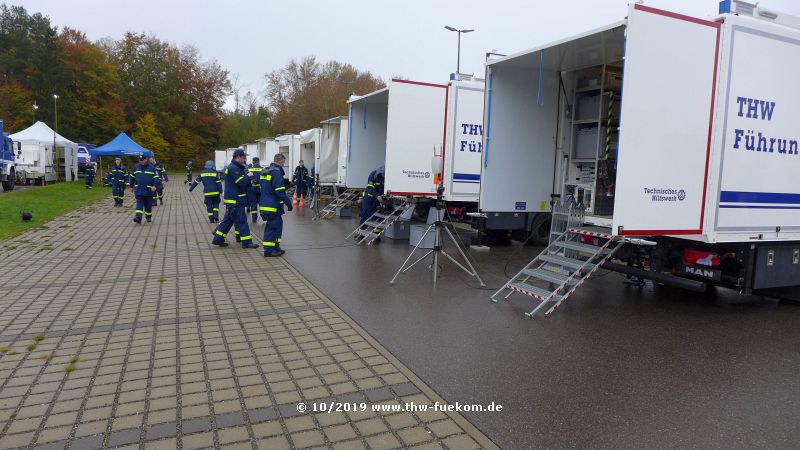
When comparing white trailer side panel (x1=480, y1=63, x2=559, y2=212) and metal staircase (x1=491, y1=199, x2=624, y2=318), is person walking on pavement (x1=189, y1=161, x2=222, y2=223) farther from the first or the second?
metal staircase (x1=491, y1=199, x2=624, y2=318)

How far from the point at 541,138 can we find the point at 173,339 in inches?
242

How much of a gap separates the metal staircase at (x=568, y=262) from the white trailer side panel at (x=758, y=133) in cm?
116

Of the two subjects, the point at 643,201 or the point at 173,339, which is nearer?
the point at 173,339

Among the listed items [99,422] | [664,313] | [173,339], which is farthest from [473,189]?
[99,422]

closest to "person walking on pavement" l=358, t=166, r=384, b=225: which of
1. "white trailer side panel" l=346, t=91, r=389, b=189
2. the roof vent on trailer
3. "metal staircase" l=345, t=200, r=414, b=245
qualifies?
"metal staircase" l=345, t=200, r=414, b=245

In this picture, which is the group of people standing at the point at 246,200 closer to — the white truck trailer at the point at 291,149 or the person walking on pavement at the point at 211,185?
the person walking on pavement at the point at 211,185

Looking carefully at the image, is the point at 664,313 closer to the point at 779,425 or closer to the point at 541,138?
the point at 779,425

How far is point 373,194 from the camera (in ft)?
38.0

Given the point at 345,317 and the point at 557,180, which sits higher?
the point at 557,180

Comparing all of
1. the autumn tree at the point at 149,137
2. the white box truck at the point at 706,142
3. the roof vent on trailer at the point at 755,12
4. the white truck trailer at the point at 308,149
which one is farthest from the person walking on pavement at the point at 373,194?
the autumn tree at the point at 149,137

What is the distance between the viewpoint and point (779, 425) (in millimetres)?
3484

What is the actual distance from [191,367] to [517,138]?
5.95 meters

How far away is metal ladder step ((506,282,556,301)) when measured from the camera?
585 centimetres

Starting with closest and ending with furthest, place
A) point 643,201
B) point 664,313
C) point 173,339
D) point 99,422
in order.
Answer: point 99,422 < point 173,339 < point 643,201 < point 664,313
